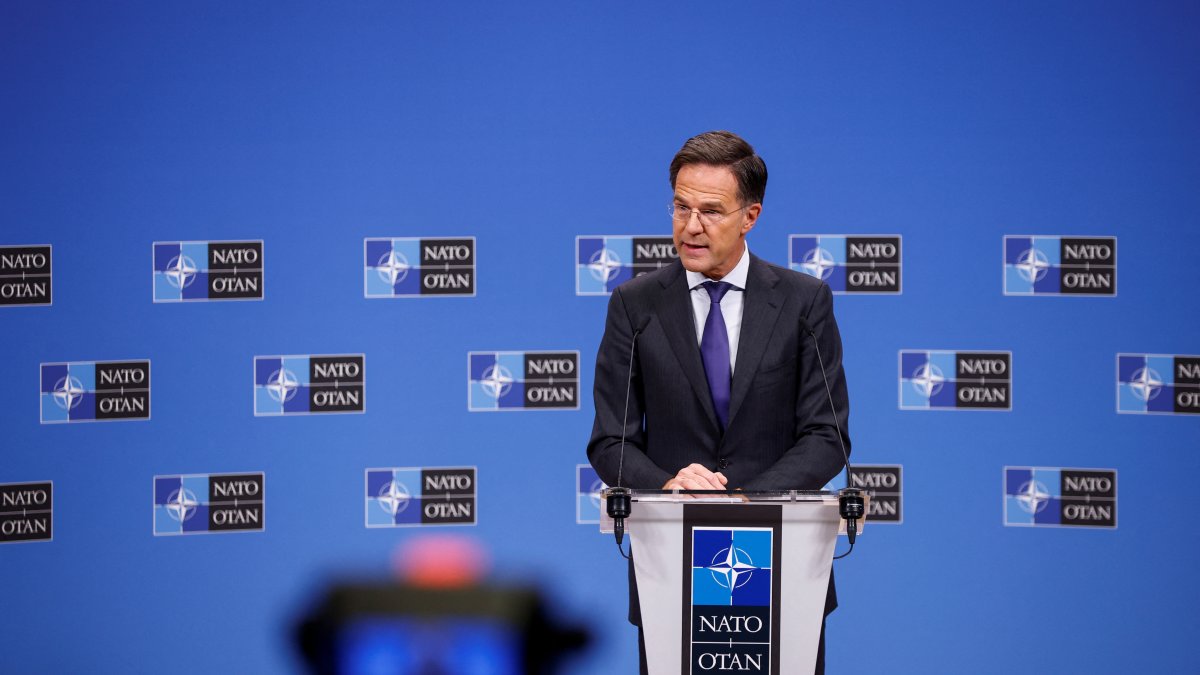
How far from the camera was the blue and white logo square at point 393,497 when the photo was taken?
3852mm

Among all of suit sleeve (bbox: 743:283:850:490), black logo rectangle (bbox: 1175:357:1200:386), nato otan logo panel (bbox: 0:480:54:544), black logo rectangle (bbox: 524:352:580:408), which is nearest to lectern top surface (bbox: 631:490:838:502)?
suit sleeve (bbox: 743:283:850:490)

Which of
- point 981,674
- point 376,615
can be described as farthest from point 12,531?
point 981,674

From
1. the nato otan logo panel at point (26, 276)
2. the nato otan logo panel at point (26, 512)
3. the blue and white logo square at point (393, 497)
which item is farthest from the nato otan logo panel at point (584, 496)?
the nato otan logo panel at point (26, 276)

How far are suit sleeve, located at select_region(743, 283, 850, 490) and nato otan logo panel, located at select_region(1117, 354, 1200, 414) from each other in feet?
6.66

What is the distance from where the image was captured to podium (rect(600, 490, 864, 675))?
5.71 feet

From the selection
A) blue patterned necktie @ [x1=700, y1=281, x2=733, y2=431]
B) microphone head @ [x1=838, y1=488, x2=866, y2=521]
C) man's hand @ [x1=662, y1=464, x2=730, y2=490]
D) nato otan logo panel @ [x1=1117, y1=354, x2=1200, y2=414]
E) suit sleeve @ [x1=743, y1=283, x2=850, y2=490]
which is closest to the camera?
microphone head @ [x1=838, y1=488, x2=866, y2=521]

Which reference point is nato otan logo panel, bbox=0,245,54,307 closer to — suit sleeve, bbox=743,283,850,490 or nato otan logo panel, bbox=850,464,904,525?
suit sleeve, bbox=743,283,850,490

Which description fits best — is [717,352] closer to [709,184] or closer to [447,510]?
[709,184]

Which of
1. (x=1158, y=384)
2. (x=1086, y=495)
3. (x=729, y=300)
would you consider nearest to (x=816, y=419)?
(x=729, y=300)

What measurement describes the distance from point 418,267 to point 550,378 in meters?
0.63

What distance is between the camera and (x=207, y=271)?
384cm

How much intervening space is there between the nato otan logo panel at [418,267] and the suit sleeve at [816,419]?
1860mm

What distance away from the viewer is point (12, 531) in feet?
12.6

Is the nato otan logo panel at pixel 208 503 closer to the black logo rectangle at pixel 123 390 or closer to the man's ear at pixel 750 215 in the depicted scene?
the black logo rectangle at pixel 123 390
